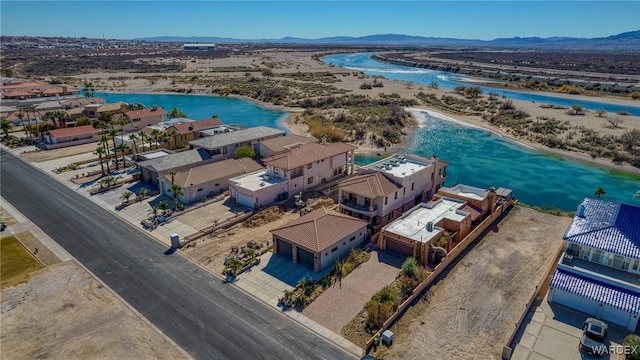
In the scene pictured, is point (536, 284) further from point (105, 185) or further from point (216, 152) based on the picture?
point (105, 185)

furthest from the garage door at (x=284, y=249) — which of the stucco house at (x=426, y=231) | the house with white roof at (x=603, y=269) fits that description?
the house with white roof at (x=603, y=269)

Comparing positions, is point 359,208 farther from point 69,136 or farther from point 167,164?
point 69,136

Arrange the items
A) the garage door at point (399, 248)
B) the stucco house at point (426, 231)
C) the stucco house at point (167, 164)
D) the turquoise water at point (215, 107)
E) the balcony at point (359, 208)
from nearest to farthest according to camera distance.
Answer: the stucco house at point (426, 231), the garage door at point (399, 248), the balcony at point (359, 208), the stucco house at point (167, 164), the turquoise water at point (215, 107)

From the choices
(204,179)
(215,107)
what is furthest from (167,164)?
(215,107)

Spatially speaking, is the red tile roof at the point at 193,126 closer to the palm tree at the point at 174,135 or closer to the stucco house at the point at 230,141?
the palm tree at the point at 174,135

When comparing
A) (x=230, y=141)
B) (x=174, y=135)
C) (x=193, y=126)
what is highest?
(x=193, y=126)
